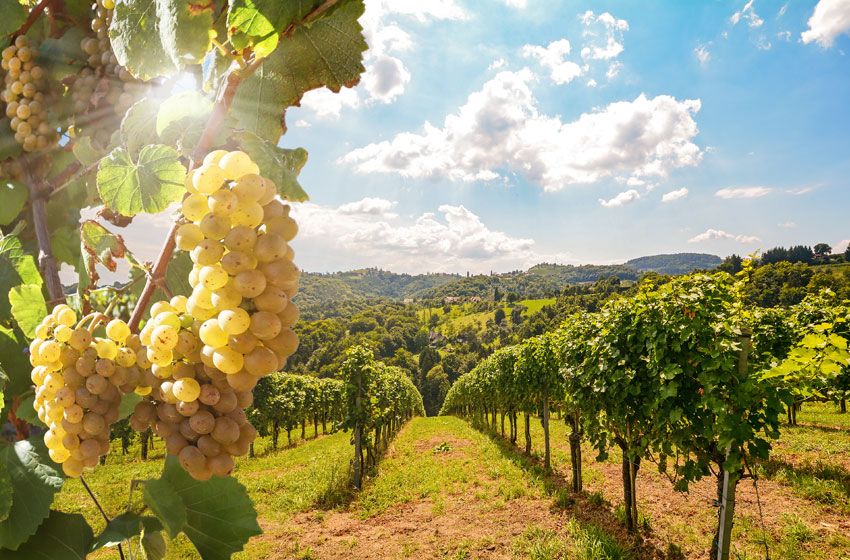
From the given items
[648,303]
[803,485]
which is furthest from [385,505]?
[803,485]

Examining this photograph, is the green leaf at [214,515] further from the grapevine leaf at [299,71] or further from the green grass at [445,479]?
the green grass at [445,479]

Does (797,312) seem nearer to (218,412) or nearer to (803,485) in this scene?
(803,485)

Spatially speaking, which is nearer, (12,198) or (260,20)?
(260,20)

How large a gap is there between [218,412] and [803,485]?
1365 centimetres

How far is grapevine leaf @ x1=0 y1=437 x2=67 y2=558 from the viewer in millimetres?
786

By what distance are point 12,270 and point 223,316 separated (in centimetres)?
98

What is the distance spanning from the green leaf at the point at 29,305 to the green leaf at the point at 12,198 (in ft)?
1.40

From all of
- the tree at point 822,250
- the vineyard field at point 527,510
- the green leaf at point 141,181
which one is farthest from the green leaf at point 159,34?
the tree at point 822,250

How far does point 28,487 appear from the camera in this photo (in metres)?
0.81

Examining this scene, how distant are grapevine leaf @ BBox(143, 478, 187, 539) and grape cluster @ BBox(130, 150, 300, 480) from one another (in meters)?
0.16

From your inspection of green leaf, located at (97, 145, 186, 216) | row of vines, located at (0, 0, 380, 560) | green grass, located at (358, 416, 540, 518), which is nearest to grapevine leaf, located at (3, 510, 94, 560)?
row of vines, located at (0, 0, 380, 560)

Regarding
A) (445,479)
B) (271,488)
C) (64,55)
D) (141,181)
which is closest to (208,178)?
(141,181)

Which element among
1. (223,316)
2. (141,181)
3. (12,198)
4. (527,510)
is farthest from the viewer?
(527,510)

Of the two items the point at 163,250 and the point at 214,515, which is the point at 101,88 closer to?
the point at 163,250
